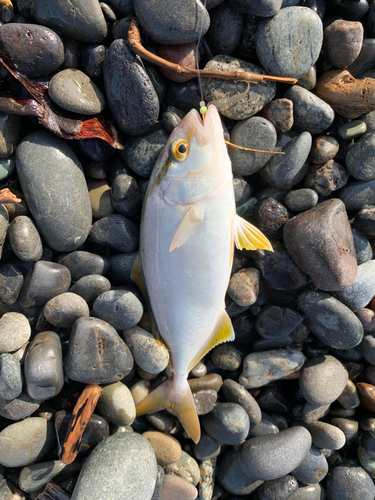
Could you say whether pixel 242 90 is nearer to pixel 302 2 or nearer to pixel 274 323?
pixel 302 2

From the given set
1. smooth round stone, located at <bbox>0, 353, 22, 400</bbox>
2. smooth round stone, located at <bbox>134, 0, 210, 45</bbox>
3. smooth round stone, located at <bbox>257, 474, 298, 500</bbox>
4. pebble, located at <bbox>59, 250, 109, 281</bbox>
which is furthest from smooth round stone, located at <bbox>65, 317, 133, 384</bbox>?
smooth round stone, located at <bbox>134, 0, 210, 45</bbox>

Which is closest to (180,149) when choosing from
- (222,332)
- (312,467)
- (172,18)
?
(172,18)

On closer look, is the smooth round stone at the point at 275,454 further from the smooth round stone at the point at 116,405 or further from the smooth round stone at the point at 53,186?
the smooth round stone at the point at 53,186

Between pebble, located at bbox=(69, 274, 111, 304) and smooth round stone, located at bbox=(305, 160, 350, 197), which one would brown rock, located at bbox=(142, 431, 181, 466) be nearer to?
pebble, located at bbox=(69, 274, 111, 304)

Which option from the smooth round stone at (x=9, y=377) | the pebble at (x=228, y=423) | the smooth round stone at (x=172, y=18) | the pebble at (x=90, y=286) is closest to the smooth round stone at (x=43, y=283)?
the pebble at (x=90, y=286)

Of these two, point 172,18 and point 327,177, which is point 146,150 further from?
point 327,177

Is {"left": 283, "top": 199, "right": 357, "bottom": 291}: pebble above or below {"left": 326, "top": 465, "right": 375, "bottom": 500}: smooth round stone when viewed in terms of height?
above
